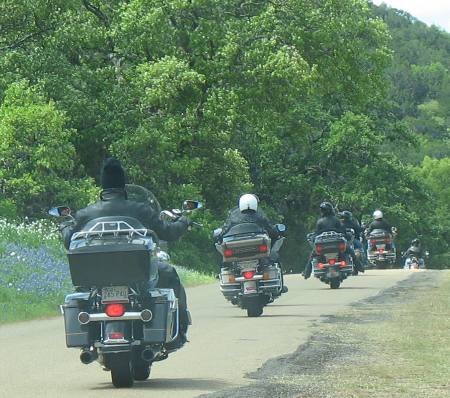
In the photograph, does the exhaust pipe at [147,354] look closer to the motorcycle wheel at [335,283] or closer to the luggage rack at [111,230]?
the luggage rack at [111,230]

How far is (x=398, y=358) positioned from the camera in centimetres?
1389

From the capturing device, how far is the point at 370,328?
1803cm

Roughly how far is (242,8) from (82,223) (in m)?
35.8

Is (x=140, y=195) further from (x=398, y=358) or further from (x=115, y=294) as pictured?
(x=398, y=358)

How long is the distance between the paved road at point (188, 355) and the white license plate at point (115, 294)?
71cm

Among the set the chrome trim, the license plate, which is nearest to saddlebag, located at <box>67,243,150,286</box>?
the chrome trim

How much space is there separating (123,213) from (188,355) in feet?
11.3

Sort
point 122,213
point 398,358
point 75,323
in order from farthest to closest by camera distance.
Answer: point 398,358, point 122,213, point 75,323

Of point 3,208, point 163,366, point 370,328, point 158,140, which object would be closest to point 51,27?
point 158,140

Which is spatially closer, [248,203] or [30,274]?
[248,203]

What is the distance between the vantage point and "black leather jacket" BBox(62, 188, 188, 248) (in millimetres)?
11281

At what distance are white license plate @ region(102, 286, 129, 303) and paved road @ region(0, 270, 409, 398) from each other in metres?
0.71

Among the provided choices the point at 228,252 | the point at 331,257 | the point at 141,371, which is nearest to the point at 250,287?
the point at 228,252

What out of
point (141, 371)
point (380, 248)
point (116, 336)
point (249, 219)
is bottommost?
point (141, 371)
